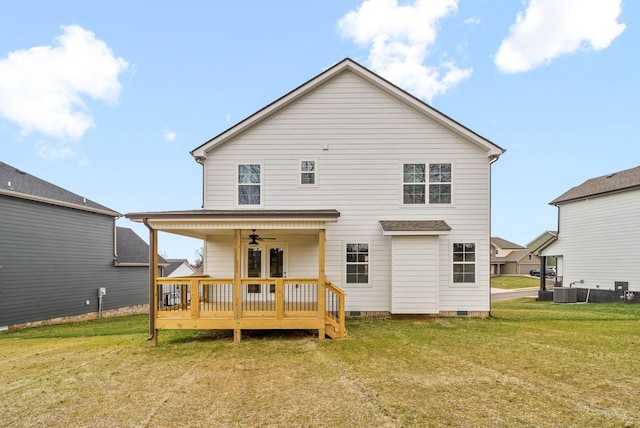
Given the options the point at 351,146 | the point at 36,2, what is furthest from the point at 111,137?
the point at 351,146

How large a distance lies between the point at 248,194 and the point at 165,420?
7901 millimetres

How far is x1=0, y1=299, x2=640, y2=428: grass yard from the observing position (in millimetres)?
4328

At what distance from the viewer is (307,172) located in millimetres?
11516

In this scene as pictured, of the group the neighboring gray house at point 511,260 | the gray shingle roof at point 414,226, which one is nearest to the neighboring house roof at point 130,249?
the gray shingle roof at point 414,226

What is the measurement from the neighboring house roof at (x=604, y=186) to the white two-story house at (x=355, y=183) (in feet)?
32.6

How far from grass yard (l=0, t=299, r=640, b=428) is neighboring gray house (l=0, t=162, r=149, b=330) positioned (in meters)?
4.89

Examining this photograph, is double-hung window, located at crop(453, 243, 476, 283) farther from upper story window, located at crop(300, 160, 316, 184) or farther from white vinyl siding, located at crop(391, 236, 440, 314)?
upper story window, located at crop(300, 160, 316, 184)

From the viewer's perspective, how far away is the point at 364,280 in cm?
1123

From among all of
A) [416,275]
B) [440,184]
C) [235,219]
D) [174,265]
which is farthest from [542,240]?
[174,265]

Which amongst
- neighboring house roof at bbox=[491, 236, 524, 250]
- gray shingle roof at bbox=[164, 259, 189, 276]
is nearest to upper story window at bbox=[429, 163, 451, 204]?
gray shingle roof at bbox=[164, 259, 189, 276]

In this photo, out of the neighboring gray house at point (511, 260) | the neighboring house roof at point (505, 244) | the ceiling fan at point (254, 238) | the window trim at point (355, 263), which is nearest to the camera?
the ceiling fan at point (254, 238)

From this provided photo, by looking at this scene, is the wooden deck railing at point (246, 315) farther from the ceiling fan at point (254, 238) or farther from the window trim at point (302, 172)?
the window trim at point (302, 172)

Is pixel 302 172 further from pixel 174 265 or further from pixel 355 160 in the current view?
pixel 174 265

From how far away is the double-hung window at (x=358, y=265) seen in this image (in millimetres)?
11227
